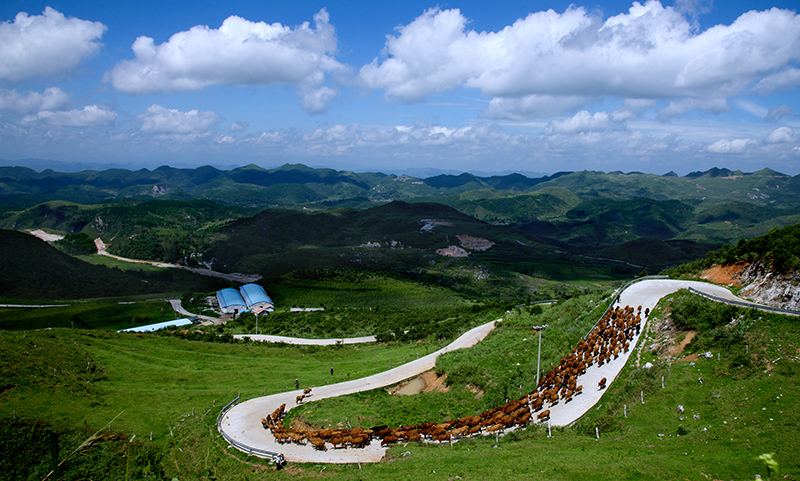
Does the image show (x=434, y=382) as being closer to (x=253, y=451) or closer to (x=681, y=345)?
(x=253, y=451)

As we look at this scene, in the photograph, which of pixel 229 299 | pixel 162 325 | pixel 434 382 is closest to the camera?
pixel 434 382

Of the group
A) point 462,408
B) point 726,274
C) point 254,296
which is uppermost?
point 726,274

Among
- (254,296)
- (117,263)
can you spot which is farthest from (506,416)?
(117,263)

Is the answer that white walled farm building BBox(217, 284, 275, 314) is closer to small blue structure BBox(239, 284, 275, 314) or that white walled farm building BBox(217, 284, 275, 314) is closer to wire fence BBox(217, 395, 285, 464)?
small blue structure BBox(239, 284, 275, 314)

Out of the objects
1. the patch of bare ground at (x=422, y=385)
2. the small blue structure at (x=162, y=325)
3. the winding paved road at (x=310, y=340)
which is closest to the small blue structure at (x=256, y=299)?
the small blue structure at (x=162, y=325)

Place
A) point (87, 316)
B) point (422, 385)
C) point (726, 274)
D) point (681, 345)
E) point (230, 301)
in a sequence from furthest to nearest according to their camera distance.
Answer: point (230, 301)
point (87, 316)
point (726, 274)
point (422, 385)
point (681, 345)

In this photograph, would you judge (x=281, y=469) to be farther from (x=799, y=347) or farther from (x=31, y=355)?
(x=799, y=347)

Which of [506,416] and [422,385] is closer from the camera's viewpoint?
[506,416]
